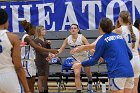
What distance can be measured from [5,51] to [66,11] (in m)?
8.30

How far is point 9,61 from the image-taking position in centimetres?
514

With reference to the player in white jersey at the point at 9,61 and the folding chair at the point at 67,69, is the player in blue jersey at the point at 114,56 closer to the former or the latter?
the player in white jersey at the point at 9,61

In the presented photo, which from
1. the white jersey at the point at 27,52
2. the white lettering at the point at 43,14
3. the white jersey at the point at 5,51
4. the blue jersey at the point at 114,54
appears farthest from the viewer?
the white lettering at the point at 43,14

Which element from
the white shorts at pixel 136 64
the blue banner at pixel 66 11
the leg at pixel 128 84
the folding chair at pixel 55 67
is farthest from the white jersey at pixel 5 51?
the blue banner at pixel 66 11

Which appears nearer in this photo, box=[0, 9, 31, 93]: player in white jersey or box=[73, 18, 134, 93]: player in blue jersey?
box=[0, 9, 31, 93]: player in white jersey

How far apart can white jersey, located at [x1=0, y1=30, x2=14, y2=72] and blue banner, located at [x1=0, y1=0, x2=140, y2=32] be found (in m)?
8.09

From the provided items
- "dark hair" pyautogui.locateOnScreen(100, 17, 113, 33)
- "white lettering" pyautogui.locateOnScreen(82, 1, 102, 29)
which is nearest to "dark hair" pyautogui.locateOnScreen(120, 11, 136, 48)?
"dark hair" pyautogui.locateOnScreen(100, 17, 113, 33)

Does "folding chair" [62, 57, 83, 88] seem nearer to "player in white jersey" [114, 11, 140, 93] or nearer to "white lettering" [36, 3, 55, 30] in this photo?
"white lettering" [36, 3, 55, 30]

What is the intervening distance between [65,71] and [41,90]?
106 inches

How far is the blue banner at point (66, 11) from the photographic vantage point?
42.4 ft

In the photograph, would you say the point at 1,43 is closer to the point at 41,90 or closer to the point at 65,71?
the point at 41,90

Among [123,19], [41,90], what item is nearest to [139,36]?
[123,19]

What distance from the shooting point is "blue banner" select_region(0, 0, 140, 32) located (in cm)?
1294

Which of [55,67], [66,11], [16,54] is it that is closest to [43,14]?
[66,11]
